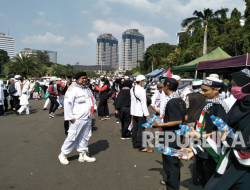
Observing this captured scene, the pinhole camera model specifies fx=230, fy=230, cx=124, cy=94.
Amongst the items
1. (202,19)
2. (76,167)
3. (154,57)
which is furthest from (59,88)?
(154,57)

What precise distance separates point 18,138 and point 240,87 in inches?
262

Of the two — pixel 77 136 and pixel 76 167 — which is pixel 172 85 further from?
pixel 76 167

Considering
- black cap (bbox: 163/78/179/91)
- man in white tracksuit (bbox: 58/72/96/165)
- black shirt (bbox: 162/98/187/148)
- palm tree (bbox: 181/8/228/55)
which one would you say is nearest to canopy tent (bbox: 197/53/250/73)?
black cap (bbox: 163/78/179/91)

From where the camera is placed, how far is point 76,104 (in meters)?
4.80

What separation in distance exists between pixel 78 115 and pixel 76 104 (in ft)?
0.77

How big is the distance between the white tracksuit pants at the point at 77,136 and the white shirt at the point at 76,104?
0.48 ft

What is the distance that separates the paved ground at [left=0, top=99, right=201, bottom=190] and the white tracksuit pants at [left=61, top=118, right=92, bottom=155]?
35 cm

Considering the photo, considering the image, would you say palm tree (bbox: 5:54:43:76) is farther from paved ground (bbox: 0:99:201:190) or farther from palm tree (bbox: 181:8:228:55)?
paved ground (bbox: 0:99:201:190)

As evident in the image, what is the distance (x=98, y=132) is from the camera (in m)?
7.88

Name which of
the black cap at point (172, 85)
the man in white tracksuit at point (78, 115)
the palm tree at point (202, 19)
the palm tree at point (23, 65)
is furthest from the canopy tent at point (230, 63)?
the palm tree at point (23, 65)

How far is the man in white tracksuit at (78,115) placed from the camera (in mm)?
4746

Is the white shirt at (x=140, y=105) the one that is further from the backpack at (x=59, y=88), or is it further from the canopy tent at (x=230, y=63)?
the backpack at (x=59, y=88)

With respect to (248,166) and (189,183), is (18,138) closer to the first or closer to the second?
(189,183)

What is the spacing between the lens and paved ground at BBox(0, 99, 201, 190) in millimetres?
3975
